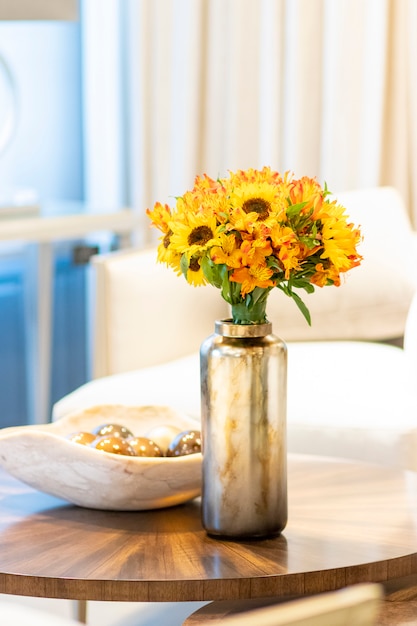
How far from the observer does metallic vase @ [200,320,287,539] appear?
4.92 feet

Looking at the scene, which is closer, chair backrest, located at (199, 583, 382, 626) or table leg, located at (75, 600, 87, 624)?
chair backrest, located at (199, 583, 382, 626)

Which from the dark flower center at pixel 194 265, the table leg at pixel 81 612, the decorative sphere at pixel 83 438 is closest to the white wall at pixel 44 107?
the table leg at pixel 81 612

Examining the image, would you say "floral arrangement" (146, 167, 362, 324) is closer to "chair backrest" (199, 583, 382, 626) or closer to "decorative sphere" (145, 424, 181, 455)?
"decorative sphere" (145, 424, 181, 455)

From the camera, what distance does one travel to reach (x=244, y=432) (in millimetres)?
1501

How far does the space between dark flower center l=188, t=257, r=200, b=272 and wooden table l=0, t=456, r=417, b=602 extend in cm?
36

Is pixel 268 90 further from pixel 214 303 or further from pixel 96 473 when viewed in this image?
pixel 96 473

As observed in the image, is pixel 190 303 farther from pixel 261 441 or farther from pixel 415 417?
pixel 261 441

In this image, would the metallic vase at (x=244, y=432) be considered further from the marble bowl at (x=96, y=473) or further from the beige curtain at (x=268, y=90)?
the beige curtain at (x=268, y=90)

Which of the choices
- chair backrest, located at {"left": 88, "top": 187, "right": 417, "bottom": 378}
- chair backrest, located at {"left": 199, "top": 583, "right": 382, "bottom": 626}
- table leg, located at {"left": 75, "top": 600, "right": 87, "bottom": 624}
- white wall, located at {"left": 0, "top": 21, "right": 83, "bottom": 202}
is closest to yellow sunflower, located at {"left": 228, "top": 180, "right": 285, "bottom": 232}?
chair backrest, located at {"left": 199, "top": 583, "right": 382, "bottom": 626}

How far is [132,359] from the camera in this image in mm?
2570

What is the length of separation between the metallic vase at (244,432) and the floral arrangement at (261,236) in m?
0.08

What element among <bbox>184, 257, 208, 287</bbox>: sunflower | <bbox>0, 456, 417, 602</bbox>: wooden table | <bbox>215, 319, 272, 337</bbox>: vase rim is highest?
<bbox>184, 257, 208, 287</bbox>: sunflower

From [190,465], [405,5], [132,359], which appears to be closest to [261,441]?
[190,465]

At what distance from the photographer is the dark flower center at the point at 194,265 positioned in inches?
57.8
